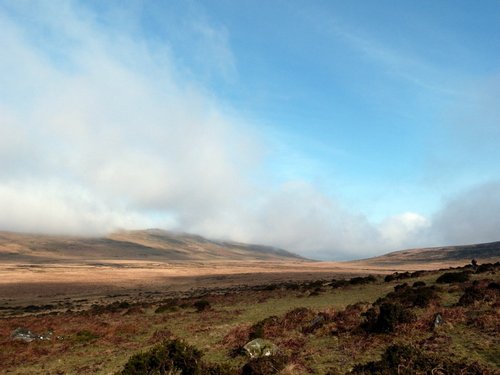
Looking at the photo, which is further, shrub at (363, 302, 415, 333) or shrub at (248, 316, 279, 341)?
shrub at (248, 316, 279, 341)

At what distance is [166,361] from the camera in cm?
1195

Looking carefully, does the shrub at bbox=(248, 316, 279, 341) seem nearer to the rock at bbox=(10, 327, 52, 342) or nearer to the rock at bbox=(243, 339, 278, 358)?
the rock at bbox=(243, 339, 278, 358)

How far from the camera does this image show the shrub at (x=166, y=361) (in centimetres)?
1135

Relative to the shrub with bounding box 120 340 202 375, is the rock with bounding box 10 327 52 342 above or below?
below

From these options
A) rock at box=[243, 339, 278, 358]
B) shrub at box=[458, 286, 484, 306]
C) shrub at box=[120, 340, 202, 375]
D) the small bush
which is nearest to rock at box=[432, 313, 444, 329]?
shrub at box=[458, 286, 484, 306]

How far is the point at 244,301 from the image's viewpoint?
1432 inches

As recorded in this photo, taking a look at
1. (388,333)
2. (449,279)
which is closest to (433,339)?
(388,333)

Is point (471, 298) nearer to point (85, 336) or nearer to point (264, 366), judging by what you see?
point (264, 366)

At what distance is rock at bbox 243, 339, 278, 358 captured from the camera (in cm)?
1413

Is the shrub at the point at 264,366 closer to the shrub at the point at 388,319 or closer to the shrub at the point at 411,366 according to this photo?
the shrub at the point at 411,366

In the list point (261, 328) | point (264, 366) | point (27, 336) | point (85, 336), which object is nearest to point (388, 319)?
point (261, 328)

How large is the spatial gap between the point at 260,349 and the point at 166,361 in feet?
12.9

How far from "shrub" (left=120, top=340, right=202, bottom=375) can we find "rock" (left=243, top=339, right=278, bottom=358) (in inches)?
95.7

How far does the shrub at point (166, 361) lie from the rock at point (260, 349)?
7.97ft
